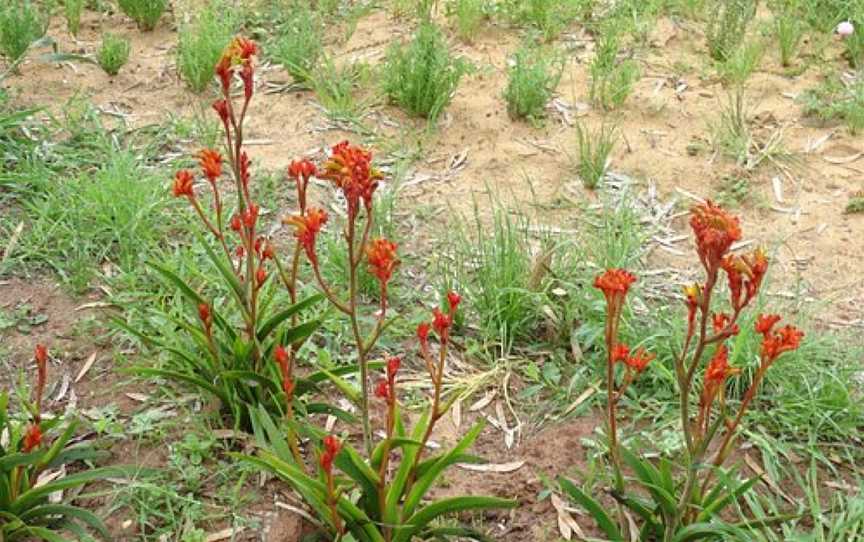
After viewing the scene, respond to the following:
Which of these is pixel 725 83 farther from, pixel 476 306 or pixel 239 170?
pixel 239 170

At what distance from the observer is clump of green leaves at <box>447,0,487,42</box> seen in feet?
17.1

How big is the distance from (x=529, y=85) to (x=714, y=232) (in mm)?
2631

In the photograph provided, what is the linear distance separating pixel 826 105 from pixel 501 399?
2420 mm

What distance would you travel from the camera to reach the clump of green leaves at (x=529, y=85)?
4656 mm

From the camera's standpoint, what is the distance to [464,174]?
14.7 feet

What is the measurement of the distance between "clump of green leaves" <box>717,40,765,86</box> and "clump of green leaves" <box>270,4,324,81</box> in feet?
6.09

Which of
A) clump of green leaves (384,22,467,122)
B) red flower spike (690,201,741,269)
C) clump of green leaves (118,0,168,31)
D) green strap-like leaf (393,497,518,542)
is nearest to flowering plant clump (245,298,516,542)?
green strap-like leaf (393,497,518,542)

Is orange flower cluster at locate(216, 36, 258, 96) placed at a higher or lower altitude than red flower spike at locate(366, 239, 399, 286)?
higher

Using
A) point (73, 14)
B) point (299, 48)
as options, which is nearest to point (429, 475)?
point (299, 48)

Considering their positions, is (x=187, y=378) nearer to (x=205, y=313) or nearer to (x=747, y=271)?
(x=205, y=313)

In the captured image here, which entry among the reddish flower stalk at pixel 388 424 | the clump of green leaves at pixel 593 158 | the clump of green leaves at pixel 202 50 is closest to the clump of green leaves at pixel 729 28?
the clump of green leaves at pixel 593 158

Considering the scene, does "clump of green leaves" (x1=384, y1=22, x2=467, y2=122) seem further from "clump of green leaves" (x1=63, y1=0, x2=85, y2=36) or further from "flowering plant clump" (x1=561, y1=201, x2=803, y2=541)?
"flowering plant clump" (x1=561, y1=201, x2=803, y2=541)

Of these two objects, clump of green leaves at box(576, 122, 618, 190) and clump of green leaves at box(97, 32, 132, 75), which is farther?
clump of green leaves at box(97, 32, 132, 75)

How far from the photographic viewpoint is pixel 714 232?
2119 mm
